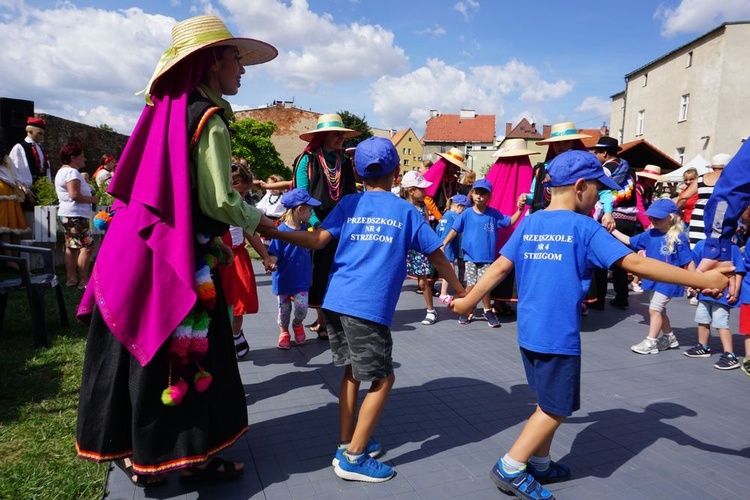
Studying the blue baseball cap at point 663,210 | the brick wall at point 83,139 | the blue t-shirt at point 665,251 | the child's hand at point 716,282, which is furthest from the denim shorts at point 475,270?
the brick wall at point 83,139

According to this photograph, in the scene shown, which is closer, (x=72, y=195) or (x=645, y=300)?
(x=72, y=195)

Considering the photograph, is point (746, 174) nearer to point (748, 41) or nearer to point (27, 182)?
point (27, 182)

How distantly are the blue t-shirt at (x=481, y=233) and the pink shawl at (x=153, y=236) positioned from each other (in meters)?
4.65

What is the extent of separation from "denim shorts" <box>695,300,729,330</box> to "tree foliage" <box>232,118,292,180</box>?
42328mm

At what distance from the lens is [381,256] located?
8.95ft

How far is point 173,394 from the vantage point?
2.32m

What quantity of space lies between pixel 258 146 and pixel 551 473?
46.1 metres

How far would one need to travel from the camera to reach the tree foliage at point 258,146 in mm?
45056

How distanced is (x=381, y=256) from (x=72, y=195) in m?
5.89

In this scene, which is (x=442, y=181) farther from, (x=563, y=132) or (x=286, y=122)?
(x=286, y=122)

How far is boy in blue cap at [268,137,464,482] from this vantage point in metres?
2.71

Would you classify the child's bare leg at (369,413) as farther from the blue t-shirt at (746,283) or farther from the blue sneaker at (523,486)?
the blue t-shirt at (746,283)

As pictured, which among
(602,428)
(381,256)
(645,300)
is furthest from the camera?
(645,300)

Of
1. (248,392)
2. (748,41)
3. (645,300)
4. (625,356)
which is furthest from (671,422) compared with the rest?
(748,41)
